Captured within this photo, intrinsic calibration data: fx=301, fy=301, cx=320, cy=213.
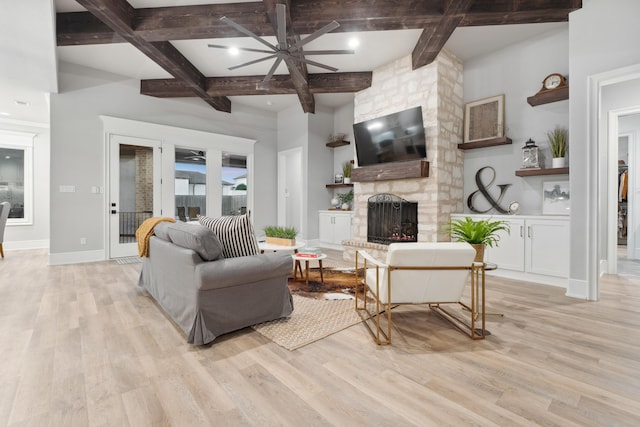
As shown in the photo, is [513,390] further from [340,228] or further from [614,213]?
[340,228]

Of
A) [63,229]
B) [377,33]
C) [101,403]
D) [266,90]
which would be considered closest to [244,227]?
[101,403]

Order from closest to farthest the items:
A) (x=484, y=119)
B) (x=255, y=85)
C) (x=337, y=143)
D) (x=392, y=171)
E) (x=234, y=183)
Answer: (x=484, y=119), (x=392, y=171), (x=255, y=85), (x=337, y=143), (x=234, y=183)

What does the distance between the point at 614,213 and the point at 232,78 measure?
20.9 ft

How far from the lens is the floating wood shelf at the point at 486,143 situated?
4232mm

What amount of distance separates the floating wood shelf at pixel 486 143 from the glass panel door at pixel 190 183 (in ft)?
16.4

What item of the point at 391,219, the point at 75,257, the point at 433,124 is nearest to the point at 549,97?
the point at 433,124

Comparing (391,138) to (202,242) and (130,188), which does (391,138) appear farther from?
(130,188)

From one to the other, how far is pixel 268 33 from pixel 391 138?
7.77 ft

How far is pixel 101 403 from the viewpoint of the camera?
1.49 m

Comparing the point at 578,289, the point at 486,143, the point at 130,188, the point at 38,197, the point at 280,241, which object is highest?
the point at 486,143

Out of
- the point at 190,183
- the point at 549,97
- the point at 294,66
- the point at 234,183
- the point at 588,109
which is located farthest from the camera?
the point at 234,183

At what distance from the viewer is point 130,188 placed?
216 inches

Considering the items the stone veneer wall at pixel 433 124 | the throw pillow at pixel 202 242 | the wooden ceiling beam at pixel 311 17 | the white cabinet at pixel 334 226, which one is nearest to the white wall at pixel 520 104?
the stone veneer wall at pixel 433 124

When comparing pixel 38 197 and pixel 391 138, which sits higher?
pixel 391 138
